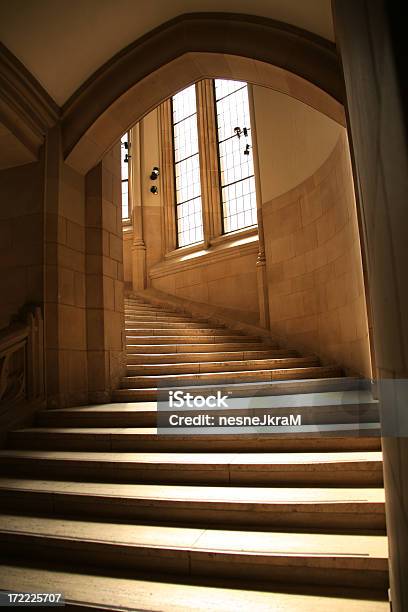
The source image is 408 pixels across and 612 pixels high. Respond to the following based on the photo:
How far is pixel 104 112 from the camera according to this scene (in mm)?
4664

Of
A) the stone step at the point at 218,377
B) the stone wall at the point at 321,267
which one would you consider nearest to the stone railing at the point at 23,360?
the stone step at the point at 218,377

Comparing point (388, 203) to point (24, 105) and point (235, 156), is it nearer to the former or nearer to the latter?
point (24, 105)

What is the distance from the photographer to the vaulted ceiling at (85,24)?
3.56 metres

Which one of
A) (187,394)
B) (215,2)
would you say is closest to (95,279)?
(187,394)

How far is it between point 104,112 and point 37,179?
100 centimetres

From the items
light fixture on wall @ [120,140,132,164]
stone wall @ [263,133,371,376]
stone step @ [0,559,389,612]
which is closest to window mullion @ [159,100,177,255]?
light fixture on wall @ [120,140,132,164]

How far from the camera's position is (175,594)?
202cm

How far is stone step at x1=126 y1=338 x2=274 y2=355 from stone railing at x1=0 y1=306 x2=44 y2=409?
5.34 ft

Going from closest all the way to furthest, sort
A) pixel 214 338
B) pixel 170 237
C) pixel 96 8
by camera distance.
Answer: pixel 96 8, pixel 214 338, pixel 170 237

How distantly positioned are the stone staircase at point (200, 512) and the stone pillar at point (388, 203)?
70 centimetres

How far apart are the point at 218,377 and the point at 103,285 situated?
1648mm

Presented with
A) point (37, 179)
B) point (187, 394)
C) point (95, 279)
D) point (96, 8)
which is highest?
point (96, 8)

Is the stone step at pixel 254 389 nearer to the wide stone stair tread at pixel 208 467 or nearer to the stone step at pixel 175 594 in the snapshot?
the wide stone stair tread at pixel 208 467

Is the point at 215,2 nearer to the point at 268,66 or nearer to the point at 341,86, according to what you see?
the point at 268,66
